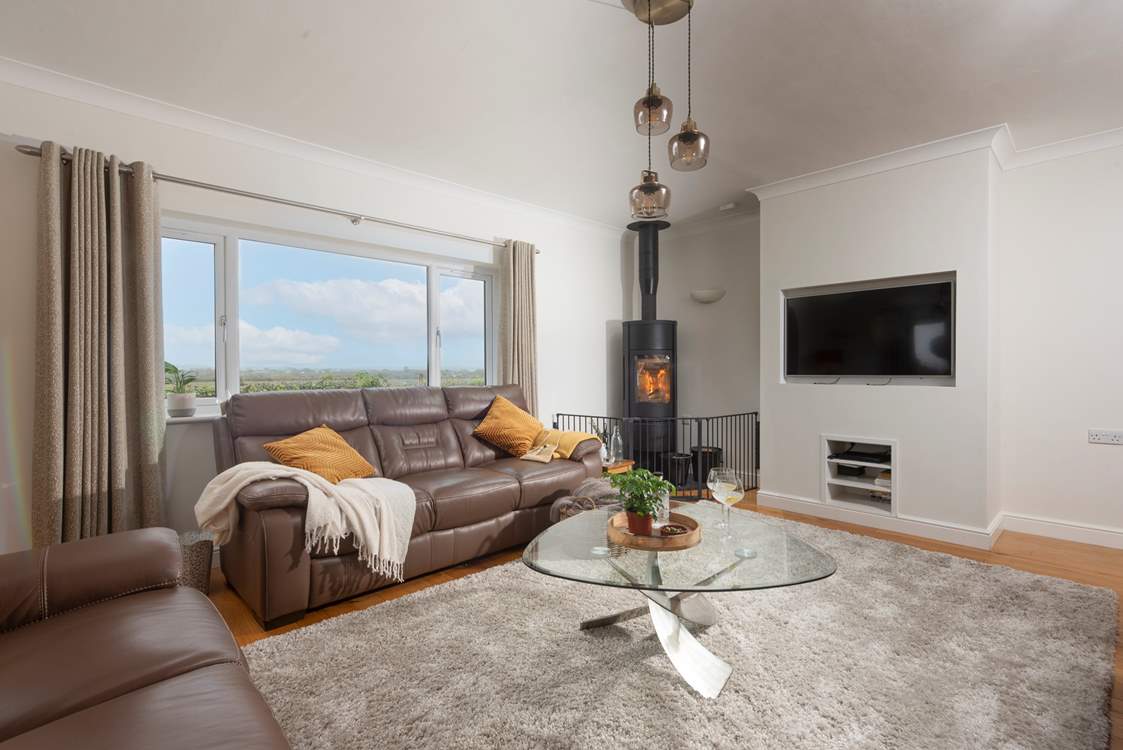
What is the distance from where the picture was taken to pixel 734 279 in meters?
5.34

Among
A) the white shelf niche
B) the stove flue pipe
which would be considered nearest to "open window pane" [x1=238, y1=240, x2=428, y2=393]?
the stove flue pipe

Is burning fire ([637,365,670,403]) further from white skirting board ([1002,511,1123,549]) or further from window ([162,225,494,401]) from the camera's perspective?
white skirting board ([1002,511,1123,549])

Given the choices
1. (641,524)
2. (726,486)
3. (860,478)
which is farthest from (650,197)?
(860,478)

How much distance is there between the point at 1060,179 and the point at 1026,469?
6.33 feet

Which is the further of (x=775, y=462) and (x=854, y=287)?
(x=775, y=462)

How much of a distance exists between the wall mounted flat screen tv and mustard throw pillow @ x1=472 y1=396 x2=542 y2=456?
2.16m

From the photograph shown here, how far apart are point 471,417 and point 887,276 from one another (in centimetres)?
312

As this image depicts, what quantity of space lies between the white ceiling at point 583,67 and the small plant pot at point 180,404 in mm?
1631

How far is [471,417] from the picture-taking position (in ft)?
13.3

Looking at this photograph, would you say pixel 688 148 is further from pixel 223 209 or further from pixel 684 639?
pixel 223 209

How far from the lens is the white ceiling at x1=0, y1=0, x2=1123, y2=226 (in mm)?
2221

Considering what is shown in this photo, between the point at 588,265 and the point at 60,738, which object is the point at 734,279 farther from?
the point at 60,738

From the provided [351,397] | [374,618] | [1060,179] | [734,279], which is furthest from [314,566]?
[1060,179]

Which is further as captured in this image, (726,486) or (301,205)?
(301,205)
